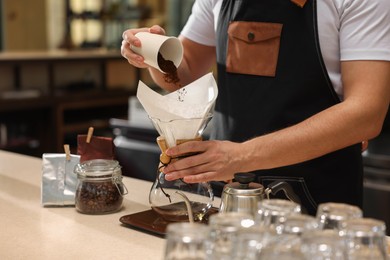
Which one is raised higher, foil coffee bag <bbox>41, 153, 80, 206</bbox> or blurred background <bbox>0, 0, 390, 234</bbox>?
foil coffee bag <bbox>41, 153, 80, 206</bbox>

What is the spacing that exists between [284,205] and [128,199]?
0.87 metres

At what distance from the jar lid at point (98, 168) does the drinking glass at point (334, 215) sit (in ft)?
2.49

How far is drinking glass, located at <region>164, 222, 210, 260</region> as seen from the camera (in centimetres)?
92

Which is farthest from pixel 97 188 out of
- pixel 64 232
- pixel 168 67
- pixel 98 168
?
pixel 168 67

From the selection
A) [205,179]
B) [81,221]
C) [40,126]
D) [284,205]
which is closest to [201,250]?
[284,205]

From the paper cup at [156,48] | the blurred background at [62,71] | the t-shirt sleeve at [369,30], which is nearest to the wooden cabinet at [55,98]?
the blurred background at [62,71]

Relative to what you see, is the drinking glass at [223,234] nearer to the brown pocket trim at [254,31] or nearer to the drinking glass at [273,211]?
the drinking glass at [273,211]

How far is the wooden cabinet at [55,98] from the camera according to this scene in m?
5.63

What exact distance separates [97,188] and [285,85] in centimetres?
65

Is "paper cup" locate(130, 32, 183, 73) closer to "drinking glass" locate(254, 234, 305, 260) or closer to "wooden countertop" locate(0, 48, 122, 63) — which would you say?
"drinking glass" locate(254, 234, 305, 260)

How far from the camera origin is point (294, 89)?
6.14 ft

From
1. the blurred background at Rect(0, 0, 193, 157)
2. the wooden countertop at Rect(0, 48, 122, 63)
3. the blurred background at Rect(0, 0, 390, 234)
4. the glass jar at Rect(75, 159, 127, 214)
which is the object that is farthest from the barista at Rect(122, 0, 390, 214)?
the wooden countertop at Rect(0, 48, 122, 63)

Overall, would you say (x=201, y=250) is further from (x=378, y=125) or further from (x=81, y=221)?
(x=378, y=125)

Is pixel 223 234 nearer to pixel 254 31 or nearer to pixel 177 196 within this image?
Answer: pixel 177 196
